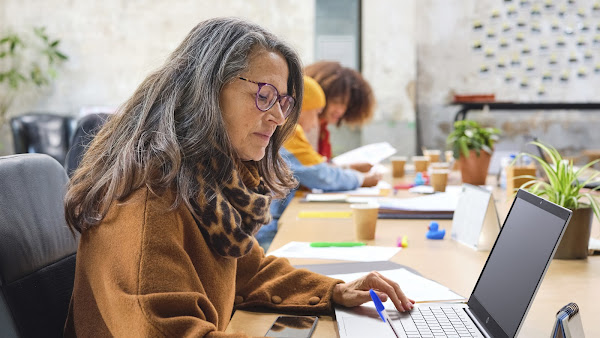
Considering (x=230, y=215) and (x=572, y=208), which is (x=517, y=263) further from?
(x=572, y=208)

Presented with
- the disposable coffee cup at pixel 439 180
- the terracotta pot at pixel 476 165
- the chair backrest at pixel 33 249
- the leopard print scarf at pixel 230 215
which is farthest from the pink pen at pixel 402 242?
the terracotta pot at pixel 476 165

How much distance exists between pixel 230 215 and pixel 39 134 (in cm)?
599

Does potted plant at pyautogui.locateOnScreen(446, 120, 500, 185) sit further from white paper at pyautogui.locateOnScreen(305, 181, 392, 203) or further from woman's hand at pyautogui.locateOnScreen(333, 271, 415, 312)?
woman's hand at pyautogui.locateOnScreen(333, 271, 415, 312)

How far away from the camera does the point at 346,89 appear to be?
3678 mm

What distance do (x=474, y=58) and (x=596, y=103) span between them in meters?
1.32

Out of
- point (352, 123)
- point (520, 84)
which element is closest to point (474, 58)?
point (520, 84)

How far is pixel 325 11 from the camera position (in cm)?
680

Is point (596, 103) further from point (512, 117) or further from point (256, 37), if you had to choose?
point (256, 37)

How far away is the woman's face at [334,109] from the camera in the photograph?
3.70m

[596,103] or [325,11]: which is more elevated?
[325,11]

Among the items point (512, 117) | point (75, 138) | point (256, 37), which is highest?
point (256, 37)

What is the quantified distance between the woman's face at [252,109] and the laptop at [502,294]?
0.37 m

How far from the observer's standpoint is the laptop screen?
0.96m

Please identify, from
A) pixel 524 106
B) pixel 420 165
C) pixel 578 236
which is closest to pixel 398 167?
pixel 420 165
